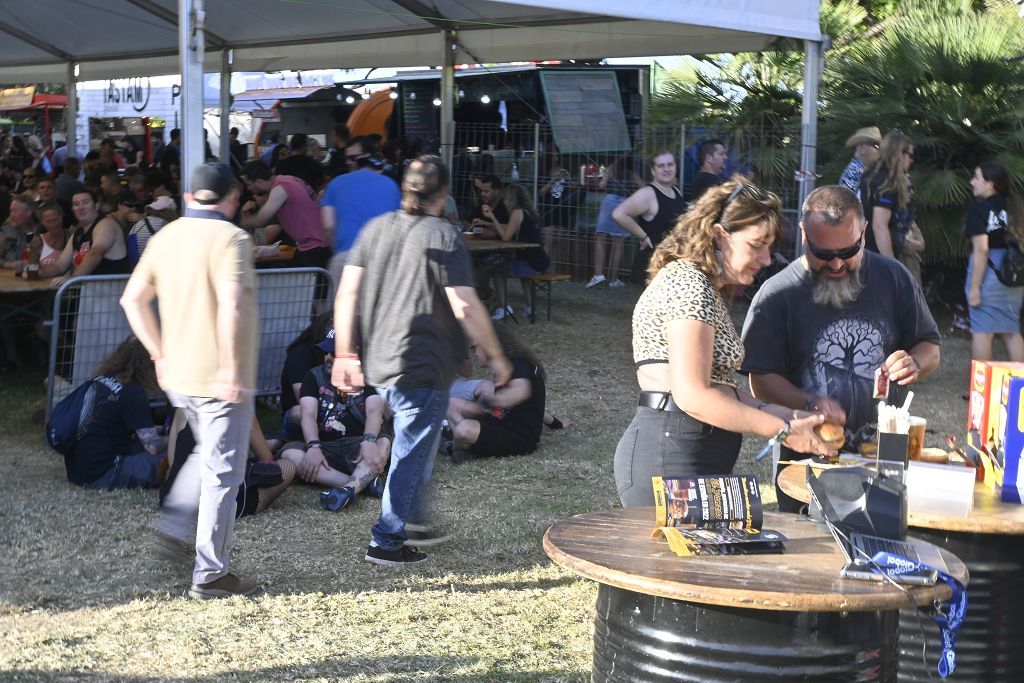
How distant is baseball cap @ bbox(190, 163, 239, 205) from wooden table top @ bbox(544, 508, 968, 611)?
2127 millimetres

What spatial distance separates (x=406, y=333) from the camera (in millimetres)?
4703

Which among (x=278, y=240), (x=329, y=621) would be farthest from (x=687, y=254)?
(x=278, y=240)

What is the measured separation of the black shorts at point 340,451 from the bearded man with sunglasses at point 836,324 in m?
2.95

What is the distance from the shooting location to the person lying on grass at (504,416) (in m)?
6.90

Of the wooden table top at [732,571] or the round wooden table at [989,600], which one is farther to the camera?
the round wooden table at [989,600]

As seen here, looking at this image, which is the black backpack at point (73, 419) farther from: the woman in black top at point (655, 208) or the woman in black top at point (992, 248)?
the woman in black top at point (992, 248)

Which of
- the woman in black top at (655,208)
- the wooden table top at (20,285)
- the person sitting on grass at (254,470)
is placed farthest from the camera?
the woman in black top at (655,208)

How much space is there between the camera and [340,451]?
6406mm

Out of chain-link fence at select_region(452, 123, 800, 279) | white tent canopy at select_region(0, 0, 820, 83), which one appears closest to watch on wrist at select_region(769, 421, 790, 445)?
white tent canopy at select_region(0, 0, 820, 83)

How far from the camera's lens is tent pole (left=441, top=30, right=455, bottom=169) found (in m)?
11.8

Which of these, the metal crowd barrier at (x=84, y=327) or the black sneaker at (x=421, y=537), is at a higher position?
the metal crowd barrier at (x=84, y=327)

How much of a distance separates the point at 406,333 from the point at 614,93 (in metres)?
11.5

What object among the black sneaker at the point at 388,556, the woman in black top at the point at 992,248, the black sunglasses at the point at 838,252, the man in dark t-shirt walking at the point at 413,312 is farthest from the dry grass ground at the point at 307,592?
the woman in black top at the point at 992,248

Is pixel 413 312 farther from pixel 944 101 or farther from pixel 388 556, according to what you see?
pixel 944 101
